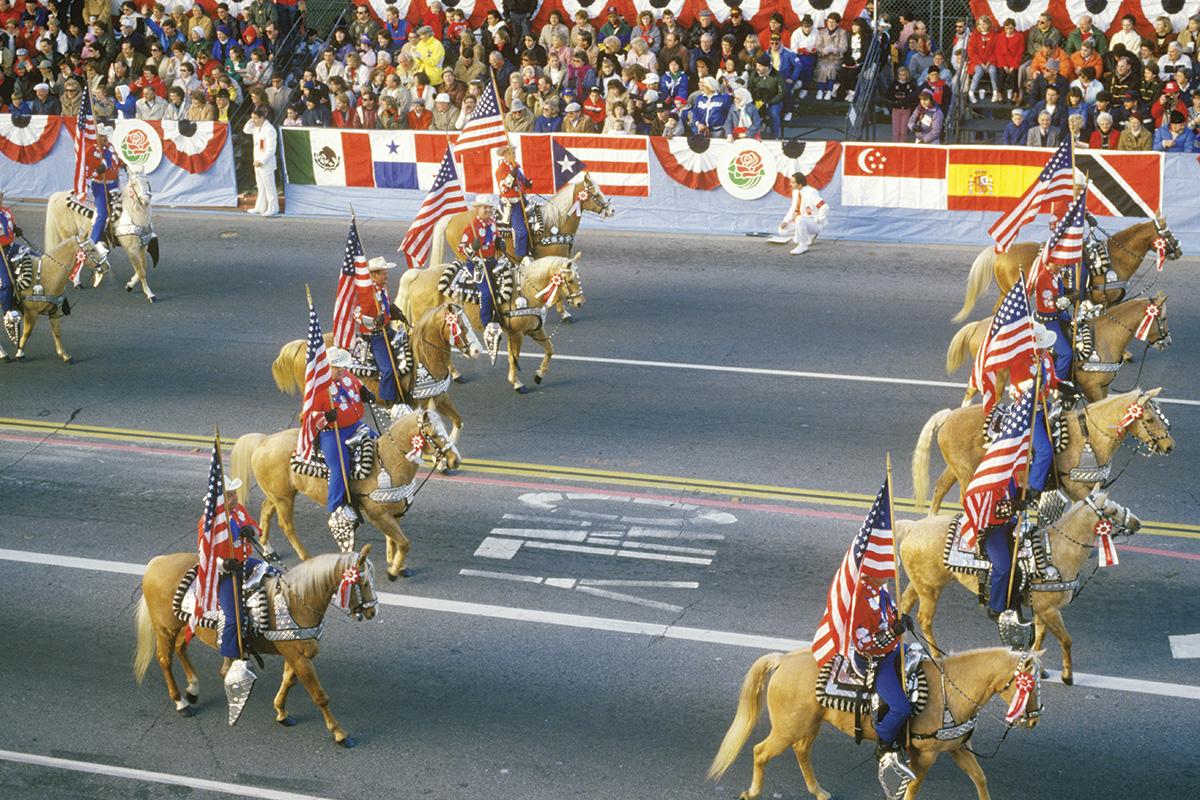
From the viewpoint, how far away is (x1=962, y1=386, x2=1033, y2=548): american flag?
10875mm

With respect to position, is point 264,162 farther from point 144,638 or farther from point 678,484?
point 144,638

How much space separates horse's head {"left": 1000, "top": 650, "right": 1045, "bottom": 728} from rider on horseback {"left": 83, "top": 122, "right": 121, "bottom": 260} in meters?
18.4

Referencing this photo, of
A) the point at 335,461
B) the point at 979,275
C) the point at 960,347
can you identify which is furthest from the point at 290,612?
the point at 979,275

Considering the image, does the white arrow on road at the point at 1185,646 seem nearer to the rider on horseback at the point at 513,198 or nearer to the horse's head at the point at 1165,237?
the horse's head at the point at 1165,237

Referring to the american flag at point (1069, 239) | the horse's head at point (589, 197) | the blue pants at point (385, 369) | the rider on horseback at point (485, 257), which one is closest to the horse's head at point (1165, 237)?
the american flag at point (1069, 239)

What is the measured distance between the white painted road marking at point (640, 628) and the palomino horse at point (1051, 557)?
0.56 metres

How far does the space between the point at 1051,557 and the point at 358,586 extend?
19.9 ft

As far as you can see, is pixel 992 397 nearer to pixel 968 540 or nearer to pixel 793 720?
pixel 968 540

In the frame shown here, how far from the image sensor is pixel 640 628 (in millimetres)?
12281

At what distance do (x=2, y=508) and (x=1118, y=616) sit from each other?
41.8 feet

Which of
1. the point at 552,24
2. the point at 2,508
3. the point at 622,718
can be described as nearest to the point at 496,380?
the point at 2,508

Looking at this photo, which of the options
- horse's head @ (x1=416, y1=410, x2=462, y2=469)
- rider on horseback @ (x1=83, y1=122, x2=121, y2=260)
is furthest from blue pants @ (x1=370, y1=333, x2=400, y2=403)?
rider on horseback @ (x1=83, y1=122, x2=121, y2=260)

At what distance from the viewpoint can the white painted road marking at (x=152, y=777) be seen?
32.9 ft

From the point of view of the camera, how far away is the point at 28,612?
12797 millimetres
